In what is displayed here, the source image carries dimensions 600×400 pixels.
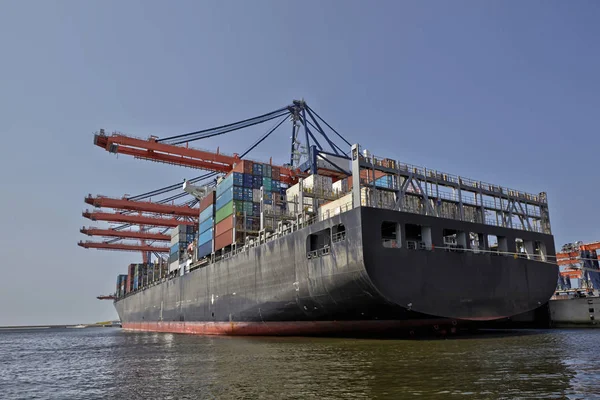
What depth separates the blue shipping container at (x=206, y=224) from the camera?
130 ft

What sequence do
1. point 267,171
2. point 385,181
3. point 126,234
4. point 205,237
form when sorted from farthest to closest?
point 126,234 < point 205,237 < point 267,171 < point 385,181

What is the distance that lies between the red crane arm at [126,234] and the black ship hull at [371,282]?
111 feet

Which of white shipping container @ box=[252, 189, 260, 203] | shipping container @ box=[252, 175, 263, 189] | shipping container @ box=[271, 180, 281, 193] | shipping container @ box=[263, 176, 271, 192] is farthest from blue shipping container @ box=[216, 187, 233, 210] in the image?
shipping container @ box=[271, 180, 281, 193]

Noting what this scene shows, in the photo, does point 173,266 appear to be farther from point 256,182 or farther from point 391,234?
point 391,234

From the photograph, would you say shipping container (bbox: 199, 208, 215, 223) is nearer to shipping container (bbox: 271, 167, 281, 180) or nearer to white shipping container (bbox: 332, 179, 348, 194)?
shipping container (bbox: 271, 167, 281, 180)

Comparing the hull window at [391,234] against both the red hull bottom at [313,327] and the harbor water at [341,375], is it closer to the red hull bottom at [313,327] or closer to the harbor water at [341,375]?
the red hull bottom at [313,327]

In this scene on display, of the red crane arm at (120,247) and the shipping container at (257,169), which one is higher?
the shipping container at (257,169)

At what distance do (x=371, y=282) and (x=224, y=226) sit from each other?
18260 mm

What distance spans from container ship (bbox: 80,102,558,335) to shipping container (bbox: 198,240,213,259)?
0.94 m

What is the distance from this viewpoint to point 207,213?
4091 centimetres

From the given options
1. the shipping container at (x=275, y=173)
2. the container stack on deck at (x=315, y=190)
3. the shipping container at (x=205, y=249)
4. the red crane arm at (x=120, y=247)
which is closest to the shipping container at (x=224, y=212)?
the shipping container at (x=205, y=249)

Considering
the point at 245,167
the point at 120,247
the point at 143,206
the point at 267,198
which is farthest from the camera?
the point at 120,247

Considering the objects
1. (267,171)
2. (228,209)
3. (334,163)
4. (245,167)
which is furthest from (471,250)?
(245,167)

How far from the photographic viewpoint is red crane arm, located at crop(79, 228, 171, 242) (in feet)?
195
